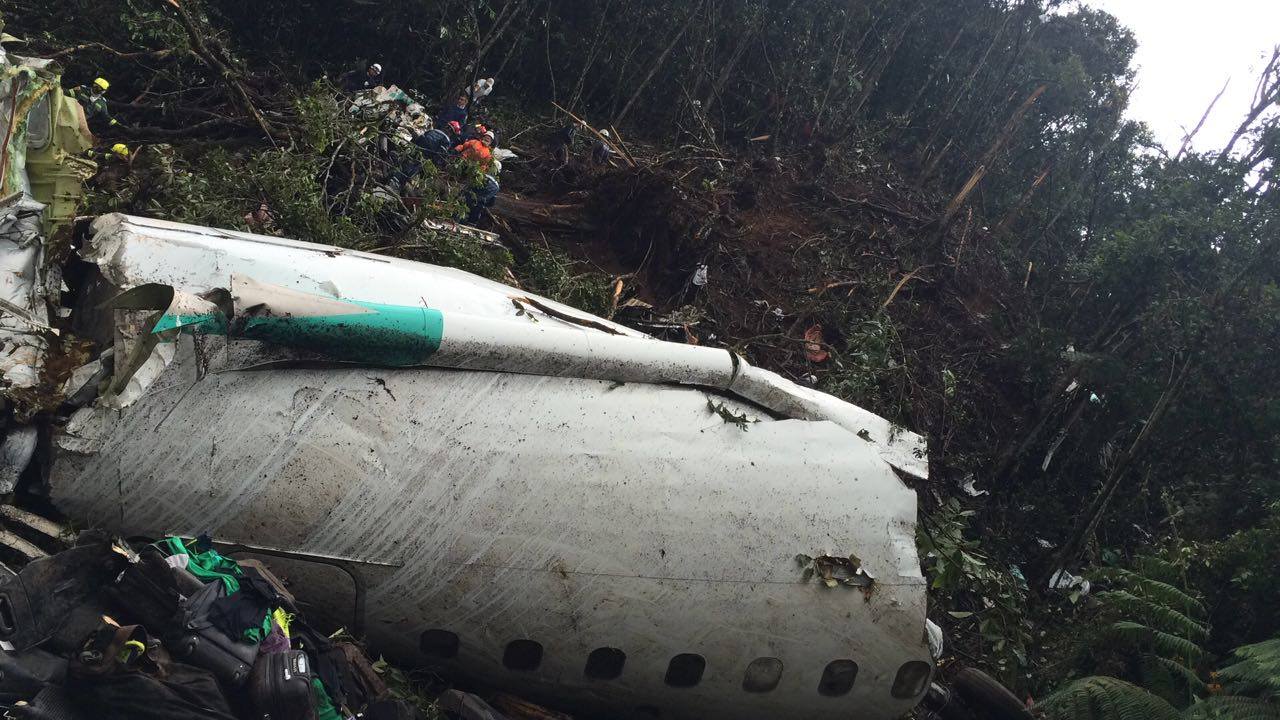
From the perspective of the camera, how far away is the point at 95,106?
12766 millimetres

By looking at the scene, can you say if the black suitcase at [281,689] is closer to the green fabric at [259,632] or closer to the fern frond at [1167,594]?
the green fabric at [259,632]

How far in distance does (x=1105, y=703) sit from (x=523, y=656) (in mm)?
5442

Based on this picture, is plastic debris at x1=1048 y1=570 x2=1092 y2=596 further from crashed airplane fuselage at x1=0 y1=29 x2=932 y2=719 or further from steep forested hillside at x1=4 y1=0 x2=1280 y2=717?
crashed airplane fuselage at x1=0 y1=29 x2=932 y2=719

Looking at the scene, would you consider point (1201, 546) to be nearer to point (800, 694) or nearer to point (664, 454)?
point (800, 694)

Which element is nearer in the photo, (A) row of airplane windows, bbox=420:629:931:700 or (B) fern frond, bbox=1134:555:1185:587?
(A) row of airplane windows, bbox=420:629:931:700

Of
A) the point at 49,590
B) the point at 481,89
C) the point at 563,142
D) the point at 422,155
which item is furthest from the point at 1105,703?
the point at 481,89

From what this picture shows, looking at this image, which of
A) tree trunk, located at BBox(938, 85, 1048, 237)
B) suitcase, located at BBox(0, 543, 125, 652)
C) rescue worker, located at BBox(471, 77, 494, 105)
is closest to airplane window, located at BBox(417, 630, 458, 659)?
suitcase, located at BBox(0, 543, 125, 652)

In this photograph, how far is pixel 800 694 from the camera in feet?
24.4

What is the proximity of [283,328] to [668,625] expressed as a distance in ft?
11.7

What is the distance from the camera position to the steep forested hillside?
1119cm

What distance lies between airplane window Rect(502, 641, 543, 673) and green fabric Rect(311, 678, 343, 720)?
4.83 feet

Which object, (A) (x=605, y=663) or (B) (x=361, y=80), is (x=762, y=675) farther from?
(B) (x=361, y=80)

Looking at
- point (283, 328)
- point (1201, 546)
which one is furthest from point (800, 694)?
point (1201, 546)

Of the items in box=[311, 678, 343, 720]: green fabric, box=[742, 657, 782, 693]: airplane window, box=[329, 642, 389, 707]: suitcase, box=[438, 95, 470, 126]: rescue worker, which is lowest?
box=[329, 642, 389, 707]: suitcase
